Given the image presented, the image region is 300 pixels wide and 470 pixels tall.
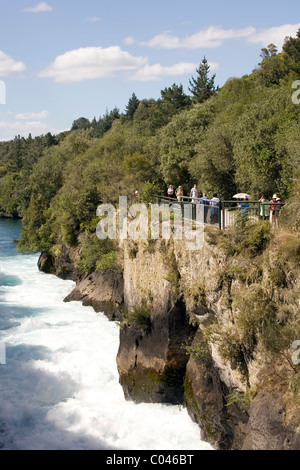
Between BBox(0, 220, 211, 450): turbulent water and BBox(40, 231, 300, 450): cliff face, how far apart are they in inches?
31.6

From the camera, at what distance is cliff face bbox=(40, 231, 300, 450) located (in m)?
12.1

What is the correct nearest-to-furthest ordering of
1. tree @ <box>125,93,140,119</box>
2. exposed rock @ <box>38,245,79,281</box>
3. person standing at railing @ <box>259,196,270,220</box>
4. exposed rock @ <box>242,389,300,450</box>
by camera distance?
exposed rock @ <box>242,389,300,450</box>, person standing at railing @ <box>259,196,270,220</box>, exposed rock @ <box>38,245,79,281</box>, tree @ <box>125,93,140,119</box>

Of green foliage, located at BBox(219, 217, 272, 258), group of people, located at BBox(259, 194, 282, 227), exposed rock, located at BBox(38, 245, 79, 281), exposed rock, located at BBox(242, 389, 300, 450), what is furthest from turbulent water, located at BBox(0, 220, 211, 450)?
exposed rock, located at BBox(38, 245, 79, 281)

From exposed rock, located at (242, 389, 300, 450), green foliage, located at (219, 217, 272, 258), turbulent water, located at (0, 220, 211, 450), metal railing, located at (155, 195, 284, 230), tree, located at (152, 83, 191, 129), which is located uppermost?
tree, located at (152, 83, 191, 129)

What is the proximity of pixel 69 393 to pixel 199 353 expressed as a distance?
23.9ft

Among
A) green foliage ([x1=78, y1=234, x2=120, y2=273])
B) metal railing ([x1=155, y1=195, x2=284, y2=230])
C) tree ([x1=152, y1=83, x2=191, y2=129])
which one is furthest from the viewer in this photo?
tree ([x1=152, y1=83, x2=191, y2=129])

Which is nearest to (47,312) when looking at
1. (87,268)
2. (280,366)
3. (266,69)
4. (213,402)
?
(87,268)

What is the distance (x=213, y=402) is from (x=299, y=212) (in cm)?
629

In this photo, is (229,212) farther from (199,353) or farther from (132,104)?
(132,104)

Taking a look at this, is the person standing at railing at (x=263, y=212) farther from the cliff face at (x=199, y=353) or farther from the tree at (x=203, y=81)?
the tree at (x=203, y=81)

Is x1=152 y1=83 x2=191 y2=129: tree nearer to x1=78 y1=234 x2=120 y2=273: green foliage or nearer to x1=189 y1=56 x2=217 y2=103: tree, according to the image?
x1=189 y1=56 x2=217 y2=103: tree

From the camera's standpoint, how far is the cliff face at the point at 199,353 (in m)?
12.1

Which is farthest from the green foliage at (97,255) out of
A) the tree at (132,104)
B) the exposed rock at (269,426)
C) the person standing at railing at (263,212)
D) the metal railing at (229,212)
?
the tree at (132,104)

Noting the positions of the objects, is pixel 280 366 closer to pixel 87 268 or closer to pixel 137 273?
pixel 137 273
